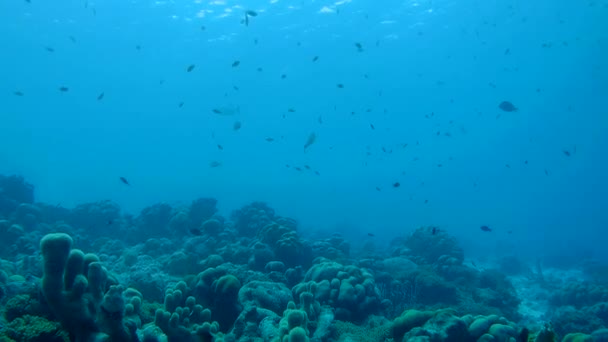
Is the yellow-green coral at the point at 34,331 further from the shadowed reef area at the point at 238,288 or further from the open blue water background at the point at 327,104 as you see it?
the open blue water background at the point at 327,104

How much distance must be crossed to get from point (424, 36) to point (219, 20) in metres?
24.8

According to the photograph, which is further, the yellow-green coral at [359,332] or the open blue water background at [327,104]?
the open blue water background at [327,104]

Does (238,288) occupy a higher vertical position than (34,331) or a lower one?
higher

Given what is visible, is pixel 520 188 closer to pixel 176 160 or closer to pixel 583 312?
pixel 176 160

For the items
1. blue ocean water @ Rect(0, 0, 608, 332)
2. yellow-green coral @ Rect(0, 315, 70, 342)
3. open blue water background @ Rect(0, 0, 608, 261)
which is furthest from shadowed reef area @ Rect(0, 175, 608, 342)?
open blue water background @ Rect(0, 0, 608, 261)

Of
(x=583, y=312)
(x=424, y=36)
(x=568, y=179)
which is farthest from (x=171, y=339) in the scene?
(x=568, y=179)

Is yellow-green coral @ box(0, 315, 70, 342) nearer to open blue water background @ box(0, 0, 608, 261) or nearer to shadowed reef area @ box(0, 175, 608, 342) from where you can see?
shadowed reef area @ box(0, 175, 608, 342)

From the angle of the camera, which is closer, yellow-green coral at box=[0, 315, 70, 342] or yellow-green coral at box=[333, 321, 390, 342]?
yellow-green coral at box=[0, 315, 70, 342]

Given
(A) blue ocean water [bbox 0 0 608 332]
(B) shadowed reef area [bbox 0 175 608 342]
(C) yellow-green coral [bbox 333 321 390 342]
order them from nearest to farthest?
(B) shadowed reef area [bbox 0 175 608 342] → (C) yellow-green coral [bbox 333 321 390 342] → (A) blue ocean water [bbox 0 0 608 332]

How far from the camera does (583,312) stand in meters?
14.7

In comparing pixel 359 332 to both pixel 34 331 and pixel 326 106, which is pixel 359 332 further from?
pixel 326 106

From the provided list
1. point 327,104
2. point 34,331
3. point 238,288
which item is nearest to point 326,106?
point 327,104

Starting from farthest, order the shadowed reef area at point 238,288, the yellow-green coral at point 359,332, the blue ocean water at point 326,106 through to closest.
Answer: the blue ocean water at point 326,106 < the yellow-green coral at point 359,332 < the shadowed reef area at point 238,288

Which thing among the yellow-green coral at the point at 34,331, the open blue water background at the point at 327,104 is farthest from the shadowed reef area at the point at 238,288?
the open blue water background at the point at 327,104
